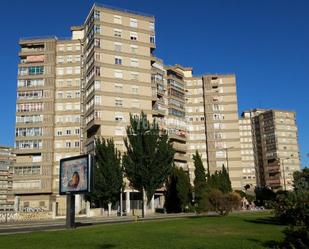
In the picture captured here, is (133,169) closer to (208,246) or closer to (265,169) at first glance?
(208,246)

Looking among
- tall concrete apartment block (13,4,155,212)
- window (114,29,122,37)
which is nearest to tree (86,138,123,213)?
tall concrete apartment block (13,4,155,212)

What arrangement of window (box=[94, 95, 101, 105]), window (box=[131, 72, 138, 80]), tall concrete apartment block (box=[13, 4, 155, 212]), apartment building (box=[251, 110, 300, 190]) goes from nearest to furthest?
window (box=[94, 95, 101, 105])
tall concrete apartment block (box=[13, 4, 155, 212])
window (box=[131, 72, 138, 80])
apartment building (box=[251, 110, 300, 190])

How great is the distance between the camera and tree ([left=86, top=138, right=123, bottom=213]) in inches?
2261

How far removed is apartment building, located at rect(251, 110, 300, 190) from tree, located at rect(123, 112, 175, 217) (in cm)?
10986

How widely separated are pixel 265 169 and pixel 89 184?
138560 millimetres

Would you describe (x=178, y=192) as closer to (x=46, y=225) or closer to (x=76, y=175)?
(x=46, y=225)

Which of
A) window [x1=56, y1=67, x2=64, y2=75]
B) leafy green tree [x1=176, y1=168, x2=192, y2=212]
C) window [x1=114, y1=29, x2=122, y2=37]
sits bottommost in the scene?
leafy green tree [x1=176, y1=168, x2=192, y2=212]

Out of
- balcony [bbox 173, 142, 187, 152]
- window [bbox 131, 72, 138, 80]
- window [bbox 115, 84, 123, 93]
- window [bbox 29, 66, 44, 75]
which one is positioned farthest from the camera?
window [bbox 29, 66, 44, 75]

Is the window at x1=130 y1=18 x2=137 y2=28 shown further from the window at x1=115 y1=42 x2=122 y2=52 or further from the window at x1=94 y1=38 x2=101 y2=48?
the window at x1=94 y1=38 x2=101 y2=48

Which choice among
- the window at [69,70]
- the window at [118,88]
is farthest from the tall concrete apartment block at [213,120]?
the window at [118,88]

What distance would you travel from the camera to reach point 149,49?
85188 millimetres

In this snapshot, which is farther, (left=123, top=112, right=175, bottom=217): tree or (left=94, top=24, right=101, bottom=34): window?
(left=94, top=24, right=101, bottom=34): window

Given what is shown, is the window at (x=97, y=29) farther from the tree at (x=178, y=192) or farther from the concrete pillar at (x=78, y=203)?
the concrete pillar at (x=78, y=203)

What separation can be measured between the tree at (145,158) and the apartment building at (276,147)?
110m
